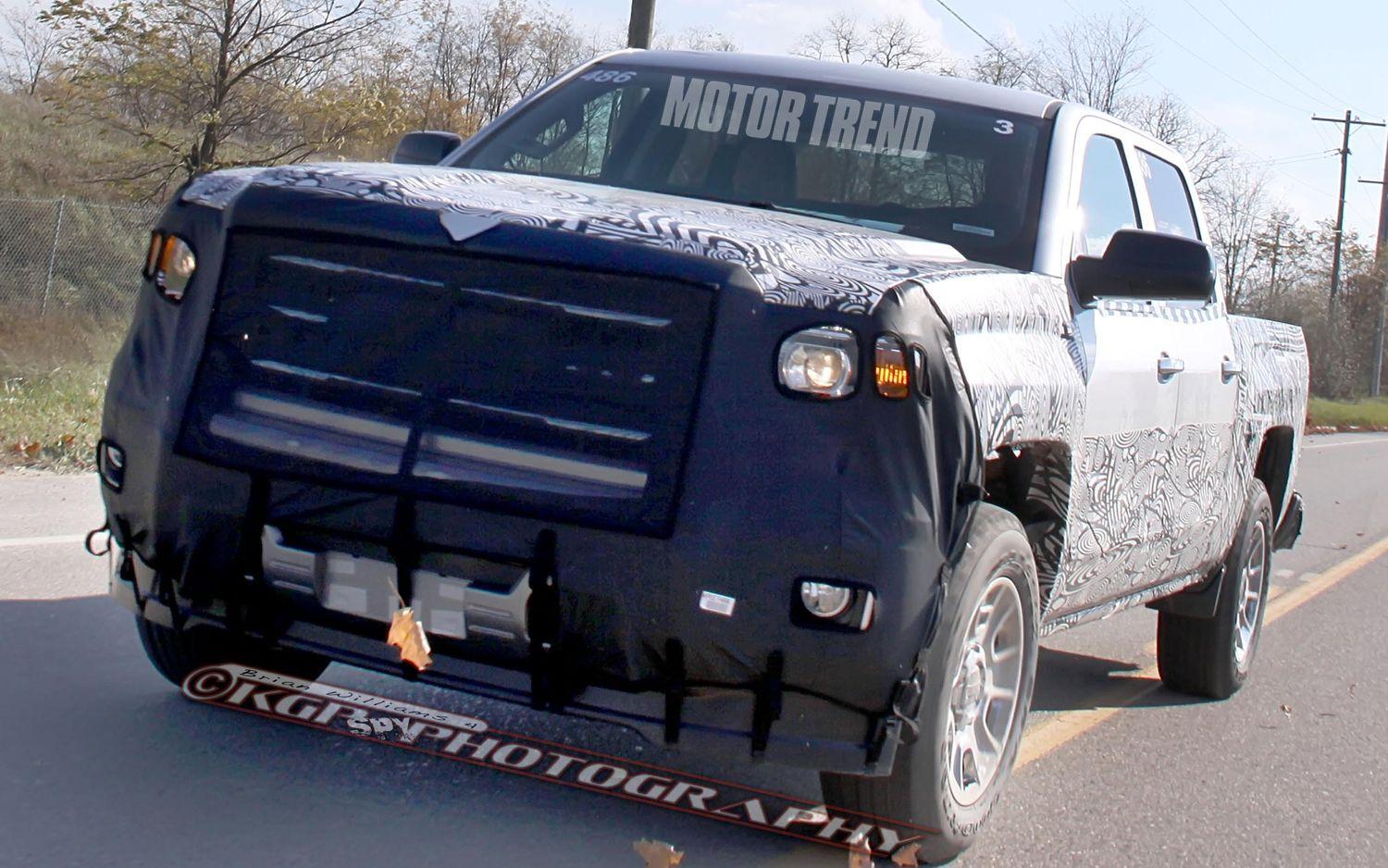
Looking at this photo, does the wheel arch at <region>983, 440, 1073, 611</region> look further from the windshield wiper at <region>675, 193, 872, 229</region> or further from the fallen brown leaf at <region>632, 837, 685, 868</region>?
the fallen brown leaf at <region>632, 837, 685, 868</region>

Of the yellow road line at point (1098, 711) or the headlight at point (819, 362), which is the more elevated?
the headlight at point (819, 362)

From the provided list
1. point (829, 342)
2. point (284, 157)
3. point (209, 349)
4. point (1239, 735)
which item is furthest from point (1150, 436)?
point (284, 157)

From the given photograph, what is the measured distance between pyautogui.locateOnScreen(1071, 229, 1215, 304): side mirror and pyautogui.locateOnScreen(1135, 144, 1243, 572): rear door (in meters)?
0.83

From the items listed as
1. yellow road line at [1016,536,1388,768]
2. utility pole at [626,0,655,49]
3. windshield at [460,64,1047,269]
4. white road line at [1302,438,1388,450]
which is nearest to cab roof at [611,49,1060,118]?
windshield at [460,64,1047,269]

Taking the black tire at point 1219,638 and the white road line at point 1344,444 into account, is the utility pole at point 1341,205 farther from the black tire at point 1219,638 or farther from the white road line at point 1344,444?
the black tire at point 1219,638

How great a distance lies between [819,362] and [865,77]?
89.6 inches

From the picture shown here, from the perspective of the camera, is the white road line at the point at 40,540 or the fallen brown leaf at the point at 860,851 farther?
the white road line at the point at 40,540

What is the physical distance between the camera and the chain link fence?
20.2 metres

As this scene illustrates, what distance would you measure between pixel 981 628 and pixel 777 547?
33.4 inches

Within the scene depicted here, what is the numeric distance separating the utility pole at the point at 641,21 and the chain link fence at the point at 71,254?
22.8 feet

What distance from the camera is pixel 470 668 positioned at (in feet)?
11.1

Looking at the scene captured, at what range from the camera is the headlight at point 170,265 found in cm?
359

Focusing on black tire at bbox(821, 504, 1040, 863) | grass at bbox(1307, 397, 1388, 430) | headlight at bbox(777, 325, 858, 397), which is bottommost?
grass at bbox(1307, 397, 1388, 430)

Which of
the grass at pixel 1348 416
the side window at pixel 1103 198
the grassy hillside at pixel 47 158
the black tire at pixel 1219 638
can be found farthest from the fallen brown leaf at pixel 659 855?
the grass at pixel 1348 416
